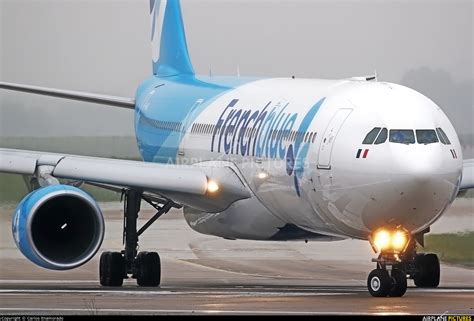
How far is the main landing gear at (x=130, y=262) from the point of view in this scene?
28266mm

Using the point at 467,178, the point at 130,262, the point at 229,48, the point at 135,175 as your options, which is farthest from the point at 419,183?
the point at 229,48

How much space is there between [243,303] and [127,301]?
163 centimetres

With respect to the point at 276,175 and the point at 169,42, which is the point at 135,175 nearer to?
the point at 276,175

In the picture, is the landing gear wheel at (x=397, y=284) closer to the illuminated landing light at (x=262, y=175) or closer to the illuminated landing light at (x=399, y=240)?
the illuminated landing light at (x=399, y=240)

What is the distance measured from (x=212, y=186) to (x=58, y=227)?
260cm

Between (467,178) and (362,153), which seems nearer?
(362,153)

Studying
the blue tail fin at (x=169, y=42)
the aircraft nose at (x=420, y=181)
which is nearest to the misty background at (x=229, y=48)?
the blue tail fin at (x=169, y=42)

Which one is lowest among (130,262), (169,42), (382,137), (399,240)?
(130,262)

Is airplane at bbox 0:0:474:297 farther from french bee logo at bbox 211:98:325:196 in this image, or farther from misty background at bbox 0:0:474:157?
misty background at bbox 0:0:474:157

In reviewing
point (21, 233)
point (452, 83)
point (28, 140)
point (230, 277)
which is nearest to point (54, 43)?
point (28, 140)

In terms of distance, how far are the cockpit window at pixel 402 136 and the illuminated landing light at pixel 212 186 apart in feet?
16.1

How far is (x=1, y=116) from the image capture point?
4016cm

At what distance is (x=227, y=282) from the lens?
29.2m

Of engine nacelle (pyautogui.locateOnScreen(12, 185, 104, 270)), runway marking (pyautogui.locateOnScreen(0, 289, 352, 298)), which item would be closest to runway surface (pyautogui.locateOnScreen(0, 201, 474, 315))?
runway marking (pyautogui.locateOnScreen(0, 289, 352, 298))
